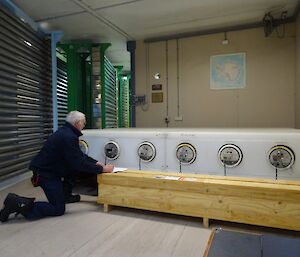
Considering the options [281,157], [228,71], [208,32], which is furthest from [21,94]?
[281,157]

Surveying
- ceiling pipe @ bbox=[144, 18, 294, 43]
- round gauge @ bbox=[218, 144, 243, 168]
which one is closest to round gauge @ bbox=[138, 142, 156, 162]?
round gauge @ bbox=[218, 144, 243, 168]

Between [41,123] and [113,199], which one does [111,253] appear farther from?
[41,123]

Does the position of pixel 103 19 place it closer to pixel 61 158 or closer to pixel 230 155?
pixel 61 158

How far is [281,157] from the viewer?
2635 mm

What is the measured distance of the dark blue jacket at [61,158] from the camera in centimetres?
278

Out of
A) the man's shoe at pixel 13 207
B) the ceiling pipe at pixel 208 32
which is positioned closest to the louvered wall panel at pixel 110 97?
the ceiling pipe at pixel 208 32

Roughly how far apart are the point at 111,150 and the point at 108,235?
1.27 m

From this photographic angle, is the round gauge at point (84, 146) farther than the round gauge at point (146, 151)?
Yes

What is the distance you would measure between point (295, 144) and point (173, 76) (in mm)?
3056

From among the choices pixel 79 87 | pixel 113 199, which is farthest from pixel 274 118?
pixel 79 87

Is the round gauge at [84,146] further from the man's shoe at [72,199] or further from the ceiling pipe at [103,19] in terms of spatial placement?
the ceiling pipe at [103,19]

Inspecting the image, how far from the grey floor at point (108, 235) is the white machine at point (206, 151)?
0.58 meters

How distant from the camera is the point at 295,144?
2602 mm

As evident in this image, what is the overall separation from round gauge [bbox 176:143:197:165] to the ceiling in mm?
2160
